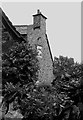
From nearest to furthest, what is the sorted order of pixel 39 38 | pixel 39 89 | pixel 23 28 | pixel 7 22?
pixel 39 89, pixel 7 22, pixel 39 38, pixel 23 28

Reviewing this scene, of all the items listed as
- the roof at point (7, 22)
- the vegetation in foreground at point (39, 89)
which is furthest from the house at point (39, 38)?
the vegetation in foreground at point (39, 89)

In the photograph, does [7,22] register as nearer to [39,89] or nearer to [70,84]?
[39,89]

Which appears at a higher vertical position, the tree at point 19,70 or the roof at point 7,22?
the roof at point 7,22

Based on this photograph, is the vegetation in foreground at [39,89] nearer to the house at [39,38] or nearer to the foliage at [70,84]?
the foliage at [70,84]

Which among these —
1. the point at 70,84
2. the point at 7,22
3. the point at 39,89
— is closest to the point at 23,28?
the point at 7,22

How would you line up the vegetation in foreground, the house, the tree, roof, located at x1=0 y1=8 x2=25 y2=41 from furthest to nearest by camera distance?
the house → roof, located at x1=0 y1=8 x2=25 y2=41 → the tree → the vegetation in foreground

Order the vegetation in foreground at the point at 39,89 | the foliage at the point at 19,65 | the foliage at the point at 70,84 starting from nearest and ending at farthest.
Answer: the foliage at the point at 70,84 → the vegetation in foreground at the point at 39,89 → the foliage at the point at 19,65

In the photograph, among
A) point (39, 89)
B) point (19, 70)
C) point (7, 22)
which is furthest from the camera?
point (7, 22)

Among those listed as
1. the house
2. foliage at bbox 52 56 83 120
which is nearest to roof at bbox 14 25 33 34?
the house

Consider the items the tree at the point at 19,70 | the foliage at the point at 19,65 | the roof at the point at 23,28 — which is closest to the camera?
the tree at the point at 19,70

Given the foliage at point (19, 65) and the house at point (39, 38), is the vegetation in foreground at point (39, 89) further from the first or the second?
the house at point (39, 38)

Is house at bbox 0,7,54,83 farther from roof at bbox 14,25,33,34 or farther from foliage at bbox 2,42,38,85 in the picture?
foliage at bbox 2,42,38,85

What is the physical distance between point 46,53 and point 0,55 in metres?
10.1

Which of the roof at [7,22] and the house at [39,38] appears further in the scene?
the house at [39,38]
